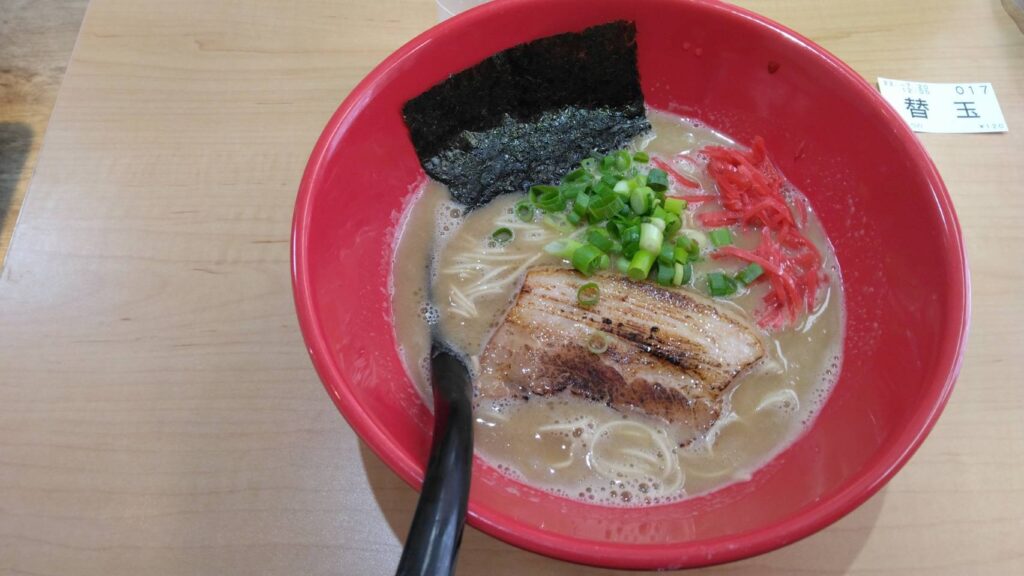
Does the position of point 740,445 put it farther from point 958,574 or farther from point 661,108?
point 661,108

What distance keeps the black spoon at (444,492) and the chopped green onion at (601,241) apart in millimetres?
529

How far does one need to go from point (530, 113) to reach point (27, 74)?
2393 millimetres

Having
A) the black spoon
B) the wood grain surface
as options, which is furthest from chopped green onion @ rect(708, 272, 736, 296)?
the wood grain surface

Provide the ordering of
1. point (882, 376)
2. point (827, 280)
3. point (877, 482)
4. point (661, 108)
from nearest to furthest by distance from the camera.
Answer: point (877, 482) < point (882, 376) < point (827, 280) < point (661, 108)

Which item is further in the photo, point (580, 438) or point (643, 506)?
point (580, 438)

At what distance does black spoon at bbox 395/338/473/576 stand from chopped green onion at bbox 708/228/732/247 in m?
0.82

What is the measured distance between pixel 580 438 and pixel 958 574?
2.74ft

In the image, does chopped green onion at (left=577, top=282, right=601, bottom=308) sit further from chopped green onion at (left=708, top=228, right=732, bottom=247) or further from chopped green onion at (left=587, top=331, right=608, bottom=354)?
chopped green onion at (left=708, top=228, right=732, bottom=247)

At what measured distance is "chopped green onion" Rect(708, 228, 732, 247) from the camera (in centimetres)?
172

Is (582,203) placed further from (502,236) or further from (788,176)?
(788,176)

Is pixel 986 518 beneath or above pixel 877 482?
beneath

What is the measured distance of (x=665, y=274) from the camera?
162cm

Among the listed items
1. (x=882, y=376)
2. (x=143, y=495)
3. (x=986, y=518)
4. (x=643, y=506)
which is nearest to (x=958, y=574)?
(x=986, y=518)

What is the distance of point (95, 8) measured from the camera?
2.07 m
